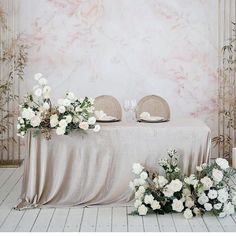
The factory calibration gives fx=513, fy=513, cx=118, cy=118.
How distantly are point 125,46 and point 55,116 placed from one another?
2.59 metres

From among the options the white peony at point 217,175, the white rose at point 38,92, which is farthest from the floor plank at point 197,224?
the white rose at point 38,92

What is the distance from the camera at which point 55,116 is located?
4.30 meters

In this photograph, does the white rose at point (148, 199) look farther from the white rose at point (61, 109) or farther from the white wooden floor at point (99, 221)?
the white rose at point (61, 109)

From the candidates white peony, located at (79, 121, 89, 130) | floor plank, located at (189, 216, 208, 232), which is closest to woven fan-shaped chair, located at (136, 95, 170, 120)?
white peony, located at (79, 121, 89, 130)

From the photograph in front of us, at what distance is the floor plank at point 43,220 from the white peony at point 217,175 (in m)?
1.36

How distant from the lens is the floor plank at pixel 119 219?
3.86 metres

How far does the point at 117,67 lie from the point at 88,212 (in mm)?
2813

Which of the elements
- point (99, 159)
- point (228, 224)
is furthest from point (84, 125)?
point (228, 224)

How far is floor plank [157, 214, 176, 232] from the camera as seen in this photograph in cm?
385

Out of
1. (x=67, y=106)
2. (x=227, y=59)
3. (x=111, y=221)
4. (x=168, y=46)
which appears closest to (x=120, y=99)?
(x=168, y=46)

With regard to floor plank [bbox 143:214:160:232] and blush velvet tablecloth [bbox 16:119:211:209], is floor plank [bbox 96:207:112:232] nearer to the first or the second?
blush velvet tablecloth [bbox 16:119:211:209]

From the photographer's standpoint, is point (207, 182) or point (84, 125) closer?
point (207, 182)

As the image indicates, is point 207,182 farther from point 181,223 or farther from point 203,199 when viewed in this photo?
point 181,223

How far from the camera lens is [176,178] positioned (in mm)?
4289
